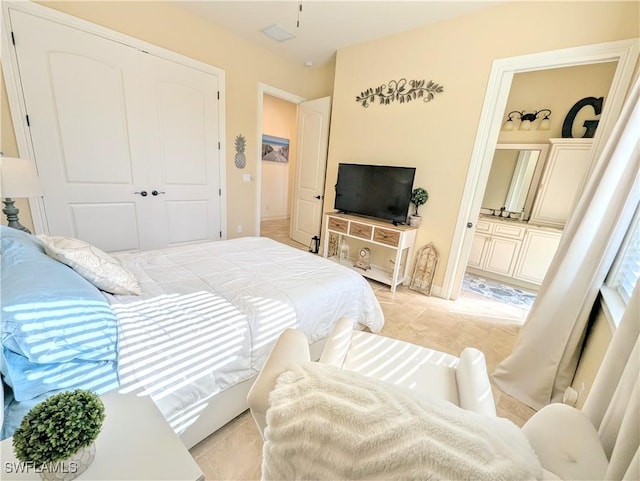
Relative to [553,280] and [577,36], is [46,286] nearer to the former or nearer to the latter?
[553,280]

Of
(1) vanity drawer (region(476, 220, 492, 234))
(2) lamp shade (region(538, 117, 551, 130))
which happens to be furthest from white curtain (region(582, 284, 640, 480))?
(2) lamp shade (region(538, 117, 551, 130))

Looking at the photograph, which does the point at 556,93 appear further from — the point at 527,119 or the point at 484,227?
the point at 484,227

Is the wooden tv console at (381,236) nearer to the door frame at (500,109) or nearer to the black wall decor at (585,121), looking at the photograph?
the door frame at (500,109)

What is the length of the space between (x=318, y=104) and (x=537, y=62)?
2.54m

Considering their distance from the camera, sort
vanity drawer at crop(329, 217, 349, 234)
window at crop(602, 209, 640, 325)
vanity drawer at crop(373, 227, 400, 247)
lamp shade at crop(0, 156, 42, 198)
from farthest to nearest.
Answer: vanity drawer at crop(329, 217, 349, 234), vanity drawer at crop(373, 227, 400, 247), lamp shade at crop(0, 156, 42, 198), window at crop(602, 209, 640, 325)

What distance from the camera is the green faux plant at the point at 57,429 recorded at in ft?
1.79

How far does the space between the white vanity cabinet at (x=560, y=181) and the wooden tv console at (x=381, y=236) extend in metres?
1.81

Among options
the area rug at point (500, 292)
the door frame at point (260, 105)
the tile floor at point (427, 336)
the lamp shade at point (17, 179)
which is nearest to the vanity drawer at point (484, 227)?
the area rug at point (500, 292)

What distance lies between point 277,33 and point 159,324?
11.3ft

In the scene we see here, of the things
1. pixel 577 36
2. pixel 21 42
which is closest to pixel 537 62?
pixel 577 36

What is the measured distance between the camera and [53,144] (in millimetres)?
2346

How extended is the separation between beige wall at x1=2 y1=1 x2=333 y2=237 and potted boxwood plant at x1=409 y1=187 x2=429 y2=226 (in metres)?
2.19

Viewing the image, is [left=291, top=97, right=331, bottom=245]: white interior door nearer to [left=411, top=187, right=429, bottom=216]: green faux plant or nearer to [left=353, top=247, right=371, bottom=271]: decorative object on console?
[left=353, top=247, right=371, bottom=271]: decorative object on console

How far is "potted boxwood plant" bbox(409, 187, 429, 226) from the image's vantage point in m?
2.95
